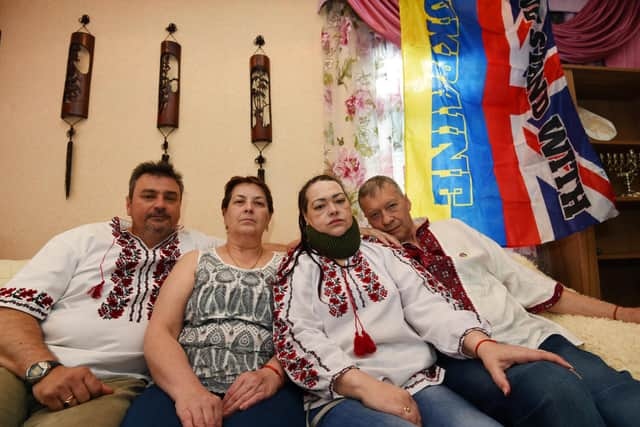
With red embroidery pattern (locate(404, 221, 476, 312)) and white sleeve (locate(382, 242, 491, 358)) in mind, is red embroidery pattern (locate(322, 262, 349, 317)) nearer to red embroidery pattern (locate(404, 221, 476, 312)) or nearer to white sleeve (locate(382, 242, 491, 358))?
white sleeve (locate(382, 242, 491, 358))

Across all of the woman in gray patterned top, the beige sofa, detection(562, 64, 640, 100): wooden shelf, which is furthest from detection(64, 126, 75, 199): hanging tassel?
detection(562, 64, 640, 100): wooden shelf

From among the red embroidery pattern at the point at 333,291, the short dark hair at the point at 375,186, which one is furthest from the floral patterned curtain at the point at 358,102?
the red embroidery pattern at the point at 333,291

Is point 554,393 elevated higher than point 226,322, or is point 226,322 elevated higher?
point 226,322

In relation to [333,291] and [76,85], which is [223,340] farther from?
[76,85]

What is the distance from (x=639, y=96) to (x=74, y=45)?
401 cm

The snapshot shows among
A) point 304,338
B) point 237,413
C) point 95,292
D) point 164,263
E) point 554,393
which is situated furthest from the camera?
point 164,263

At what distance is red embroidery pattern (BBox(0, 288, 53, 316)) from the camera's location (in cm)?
112

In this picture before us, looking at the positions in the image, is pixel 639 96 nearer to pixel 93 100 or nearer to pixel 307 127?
pixel 307 127

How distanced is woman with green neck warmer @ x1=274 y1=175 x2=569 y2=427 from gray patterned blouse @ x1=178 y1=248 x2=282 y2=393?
0.09 m

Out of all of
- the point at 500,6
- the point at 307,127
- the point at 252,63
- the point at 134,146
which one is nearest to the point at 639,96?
the point at 500,6

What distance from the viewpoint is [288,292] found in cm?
113

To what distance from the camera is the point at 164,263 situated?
139 cm

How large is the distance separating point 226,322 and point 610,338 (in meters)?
1.31

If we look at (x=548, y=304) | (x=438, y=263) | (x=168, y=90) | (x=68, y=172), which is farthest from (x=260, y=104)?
(x=548, y=304)
